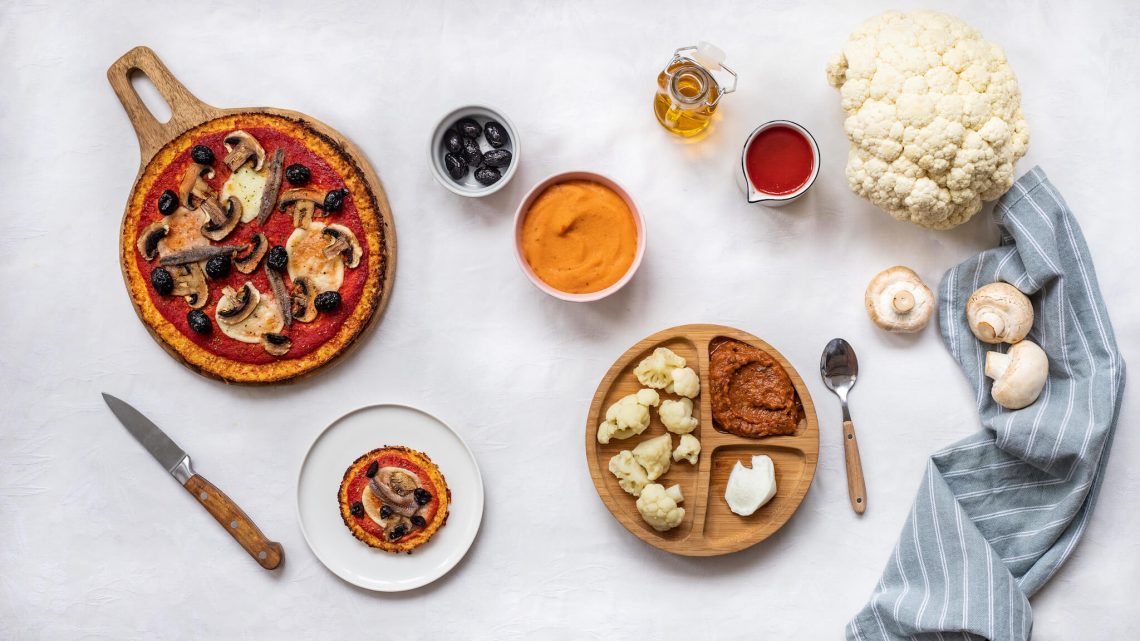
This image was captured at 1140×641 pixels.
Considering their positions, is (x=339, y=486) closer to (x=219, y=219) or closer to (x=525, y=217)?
(x=219, y=219)

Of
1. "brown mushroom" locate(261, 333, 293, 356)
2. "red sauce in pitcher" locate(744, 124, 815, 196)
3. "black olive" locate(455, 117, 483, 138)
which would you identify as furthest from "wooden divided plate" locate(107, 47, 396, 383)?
"red sauce in pitcher" locate(744, 124, 815, 196)

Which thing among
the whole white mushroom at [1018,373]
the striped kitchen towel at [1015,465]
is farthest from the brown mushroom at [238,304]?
the whole white mushroom at [1018,373]

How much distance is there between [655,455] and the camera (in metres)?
2.60

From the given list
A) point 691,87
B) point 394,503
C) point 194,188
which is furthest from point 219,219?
point 691,87

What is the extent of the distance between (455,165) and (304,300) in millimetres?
763

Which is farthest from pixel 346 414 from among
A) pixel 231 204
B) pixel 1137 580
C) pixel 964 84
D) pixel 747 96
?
pixel 1137 580

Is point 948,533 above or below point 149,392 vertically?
below

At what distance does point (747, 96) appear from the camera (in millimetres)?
2828

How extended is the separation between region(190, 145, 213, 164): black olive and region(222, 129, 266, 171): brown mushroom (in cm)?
6

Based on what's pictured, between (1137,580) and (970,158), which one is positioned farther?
(1137,580)

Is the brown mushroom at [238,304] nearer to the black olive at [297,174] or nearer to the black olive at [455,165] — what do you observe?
the black olive at [297,174]

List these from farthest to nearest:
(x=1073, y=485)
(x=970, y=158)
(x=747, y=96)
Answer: (x=747, y=96) < (x=1073, y=485) < (x=970, y=158)

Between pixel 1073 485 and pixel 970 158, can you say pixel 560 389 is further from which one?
pixel 1073 485

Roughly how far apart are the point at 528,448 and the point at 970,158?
1885 millimetres
